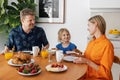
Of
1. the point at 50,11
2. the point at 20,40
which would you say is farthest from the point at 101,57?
the point at 50,11

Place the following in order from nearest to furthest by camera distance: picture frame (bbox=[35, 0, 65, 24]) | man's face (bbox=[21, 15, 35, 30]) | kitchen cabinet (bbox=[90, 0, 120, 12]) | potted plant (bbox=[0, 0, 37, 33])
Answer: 1. man's face (bbox=[21, 15, 35, 30])
2. kitchen cabinet (bbox=[90, 0, 120, 12])
3. potted plant (bbox=[0, 0, 37, 33])
4. picture frame (bbox=[35, 0, 65, 24])

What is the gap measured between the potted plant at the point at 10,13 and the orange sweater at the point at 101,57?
1.92 metres

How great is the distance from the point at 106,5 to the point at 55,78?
7.74 feet

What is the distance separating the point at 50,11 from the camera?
13.7 feet

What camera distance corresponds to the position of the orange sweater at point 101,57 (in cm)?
201

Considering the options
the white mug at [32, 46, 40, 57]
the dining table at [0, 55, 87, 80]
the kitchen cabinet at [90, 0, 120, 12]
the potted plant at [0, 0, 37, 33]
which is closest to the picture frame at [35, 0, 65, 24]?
the potted plant at [0, 0, 37, 33]

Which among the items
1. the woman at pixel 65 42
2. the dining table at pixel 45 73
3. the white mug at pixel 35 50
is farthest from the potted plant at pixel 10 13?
the dining table at pixel 45 73

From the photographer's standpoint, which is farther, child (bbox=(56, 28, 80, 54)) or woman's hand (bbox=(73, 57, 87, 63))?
child (bbox=(56, 28, 80, 54))

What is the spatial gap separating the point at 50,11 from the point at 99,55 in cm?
221

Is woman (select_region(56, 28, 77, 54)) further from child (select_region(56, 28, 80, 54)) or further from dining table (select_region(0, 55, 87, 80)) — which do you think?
dining table (select_region(0, 55, 87, 80))

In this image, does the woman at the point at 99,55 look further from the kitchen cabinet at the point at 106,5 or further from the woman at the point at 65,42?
the kitchen cabinet at the point at 106,5

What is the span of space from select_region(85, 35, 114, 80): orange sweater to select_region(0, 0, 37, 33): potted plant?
6.28ft

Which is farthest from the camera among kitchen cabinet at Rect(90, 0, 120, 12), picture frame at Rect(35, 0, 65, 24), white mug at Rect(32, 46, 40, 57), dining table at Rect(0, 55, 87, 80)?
picture frame at Rect(35, 0, 65, 24)

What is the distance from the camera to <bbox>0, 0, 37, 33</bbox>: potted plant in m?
3.82
